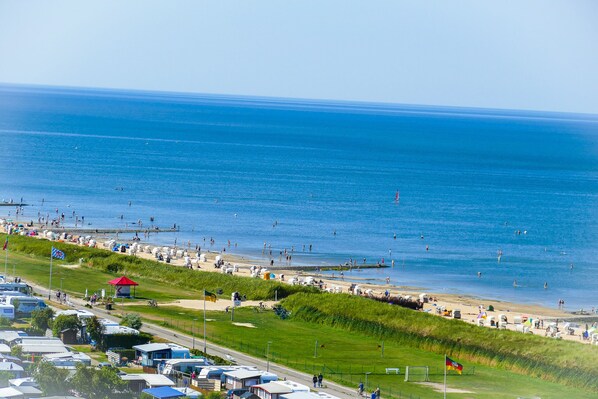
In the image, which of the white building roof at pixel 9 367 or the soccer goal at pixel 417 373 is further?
the soccer goal at pixel 417 373

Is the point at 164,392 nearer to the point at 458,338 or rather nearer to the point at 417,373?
the point at 417,373

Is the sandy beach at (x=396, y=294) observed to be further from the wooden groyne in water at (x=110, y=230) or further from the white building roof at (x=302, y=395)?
the white building roof at (x=302, y=395)

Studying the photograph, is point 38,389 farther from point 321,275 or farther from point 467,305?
point 321,275

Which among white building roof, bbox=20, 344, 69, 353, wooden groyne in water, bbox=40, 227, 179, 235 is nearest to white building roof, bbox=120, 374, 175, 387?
white building roof, bbox=20, 344, 69, 353

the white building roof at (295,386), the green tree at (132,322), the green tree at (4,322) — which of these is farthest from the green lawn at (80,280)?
the white building roof at (295,386)

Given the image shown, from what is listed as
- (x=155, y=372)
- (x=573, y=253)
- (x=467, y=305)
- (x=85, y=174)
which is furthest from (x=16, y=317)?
(x=85, y=174)

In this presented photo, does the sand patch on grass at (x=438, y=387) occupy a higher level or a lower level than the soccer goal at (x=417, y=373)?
lower

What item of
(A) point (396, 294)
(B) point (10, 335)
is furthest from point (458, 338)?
(B) point (10, 335)
